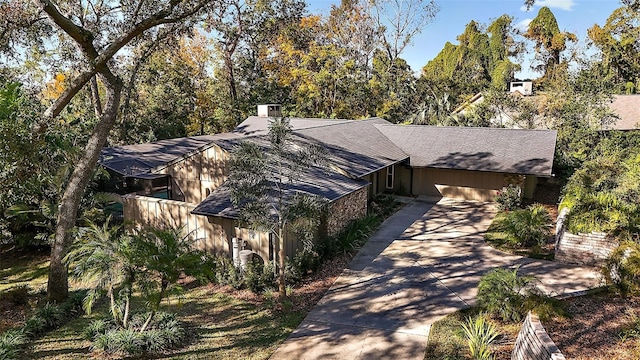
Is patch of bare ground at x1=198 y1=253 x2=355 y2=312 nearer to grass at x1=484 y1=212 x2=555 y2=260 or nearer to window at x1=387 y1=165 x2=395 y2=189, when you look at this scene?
grass at x1=484 y1=212 x2=555 y2=260

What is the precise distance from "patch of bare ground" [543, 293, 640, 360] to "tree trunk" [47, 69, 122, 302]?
34.5 feet

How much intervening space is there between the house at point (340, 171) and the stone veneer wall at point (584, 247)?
19.3ft

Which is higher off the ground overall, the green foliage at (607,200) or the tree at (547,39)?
the tree at (547,39)

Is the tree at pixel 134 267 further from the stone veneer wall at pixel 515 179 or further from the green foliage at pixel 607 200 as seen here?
the stone veneer wall at pixel 515 179

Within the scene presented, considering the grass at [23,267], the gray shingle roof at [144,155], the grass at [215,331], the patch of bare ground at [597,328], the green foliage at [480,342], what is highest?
the gray shingle roof at [144,155]

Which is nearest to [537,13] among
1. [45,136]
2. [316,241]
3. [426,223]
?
[426,223]

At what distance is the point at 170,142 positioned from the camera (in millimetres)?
23047

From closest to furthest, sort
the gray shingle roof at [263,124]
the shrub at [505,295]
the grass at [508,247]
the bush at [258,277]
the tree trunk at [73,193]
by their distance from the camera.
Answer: the shrub at [505,295]
the tree trunk at [73,193]
the bush at [258,277]
the grass at [508,247]
the gray shingle roof at [263,124]

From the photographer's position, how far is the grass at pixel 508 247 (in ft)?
44.0

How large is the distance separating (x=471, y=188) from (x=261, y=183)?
13618mm

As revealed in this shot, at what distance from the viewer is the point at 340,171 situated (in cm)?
Answer: 1555

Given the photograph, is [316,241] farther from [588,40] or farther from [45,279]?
[588,40]

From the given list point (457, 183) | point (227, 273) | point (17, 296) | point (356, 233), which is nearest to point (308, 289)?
point (227, 273)

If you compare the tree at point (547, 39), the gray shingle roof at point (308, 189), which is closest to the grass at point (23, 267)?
the gray shingle roof at point (308, 189)
